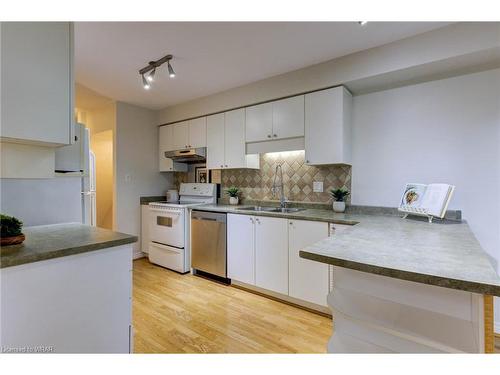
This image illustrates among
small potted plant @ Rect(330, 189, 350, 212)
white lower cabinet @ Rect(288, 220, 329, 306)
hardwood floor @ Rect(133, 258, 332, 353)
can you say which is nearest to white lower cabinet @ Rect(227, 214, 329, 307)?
white lower cabinet @ Rect(288, 220, 329, 306)

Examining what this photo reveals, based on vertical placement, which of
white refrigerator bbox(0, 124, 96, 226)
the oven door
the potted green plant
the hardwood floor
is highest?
white refrigerator bbox(0, 124, 96, 226)

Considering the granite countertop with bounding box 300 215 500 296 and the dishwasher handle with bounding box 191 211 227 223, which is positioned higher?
the granite countertop with bounding box 300 215 500 296

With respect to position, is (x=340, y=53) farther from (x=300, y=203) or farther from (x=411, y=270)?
(x=411, y=270)

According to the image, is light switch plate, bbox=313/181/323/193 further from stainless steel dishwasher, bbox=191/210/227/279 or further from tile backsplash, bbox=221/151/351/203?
stainless steel dishwasher, bbox=191/210/227/279

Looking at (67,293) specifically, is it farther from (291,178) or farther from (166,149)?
(166,149)

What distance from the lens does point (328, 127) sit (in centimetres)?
241

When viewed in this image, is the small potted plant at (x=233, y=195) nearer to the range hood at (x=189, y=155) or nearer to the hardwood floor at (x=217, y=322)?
the range hood at (x=189, y=155)

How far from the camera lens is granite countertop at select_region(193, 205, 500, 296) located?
0.81 metres

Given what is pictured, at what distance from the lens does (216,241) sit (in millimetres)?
2932

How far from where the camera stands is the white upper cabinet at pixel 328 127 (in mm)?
2355

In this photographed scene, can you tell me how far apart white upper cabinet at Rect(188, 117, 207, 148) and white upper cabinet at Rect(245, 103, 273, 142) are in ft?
2.44

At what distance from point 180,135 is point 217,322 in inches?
106

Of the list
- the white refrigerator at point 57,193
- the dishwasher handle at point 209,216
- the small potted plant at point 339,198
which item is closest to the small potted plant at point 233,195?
the dishwasher handle at point 209,216

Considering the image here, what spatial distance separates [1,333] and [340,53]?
283 centimetres
